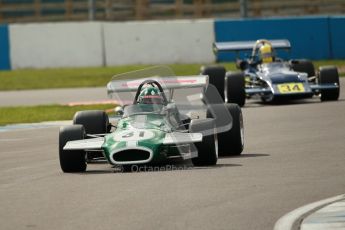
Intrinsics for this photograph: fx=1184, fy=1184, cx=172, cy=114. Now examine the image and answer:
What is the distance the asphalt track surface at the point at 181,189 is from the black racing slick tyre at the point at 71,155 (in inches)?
6.2

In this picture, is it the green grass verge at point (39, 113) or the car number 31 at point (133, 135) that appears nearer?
the car number 31 at point (133, 135)

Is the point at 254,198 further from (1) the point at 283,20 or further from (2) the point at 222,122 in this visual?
(1) the point at 283,20

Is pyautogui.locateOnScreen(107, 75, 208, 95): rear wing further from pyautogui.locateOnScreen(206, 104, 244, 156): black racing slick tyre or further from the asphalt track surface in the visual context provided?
the asphalt track surface

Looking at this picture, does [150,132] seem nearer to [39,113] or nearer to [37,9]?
[39,113]

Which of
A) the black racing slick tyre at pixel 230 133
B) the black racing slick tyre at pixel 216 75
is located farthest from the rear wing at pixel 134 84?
the black racing slick tyre at pixel 216 75

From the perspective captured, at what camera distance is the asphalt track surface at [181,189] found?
9383mm

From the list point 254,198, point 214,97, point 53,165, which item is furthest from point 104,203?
point 214,97

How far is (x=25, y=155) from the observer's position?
1563cm

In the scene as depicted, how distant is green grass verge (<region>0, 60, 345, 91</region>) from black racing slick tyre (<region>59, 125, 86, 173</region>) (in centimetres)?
1795

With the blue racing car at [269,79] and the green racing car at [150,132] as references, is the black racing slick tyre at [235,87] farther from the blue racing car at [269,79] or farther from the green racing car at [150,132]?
the green racing car at [150,132]

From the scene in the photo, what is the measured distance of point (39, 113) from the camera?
23.3 m

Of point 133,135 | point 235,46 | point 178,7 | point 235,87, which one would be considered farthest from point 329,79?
point 178,7

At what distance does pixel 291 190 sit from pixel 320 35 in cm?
2364

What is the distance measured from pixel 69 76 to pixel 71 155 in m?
21.7
